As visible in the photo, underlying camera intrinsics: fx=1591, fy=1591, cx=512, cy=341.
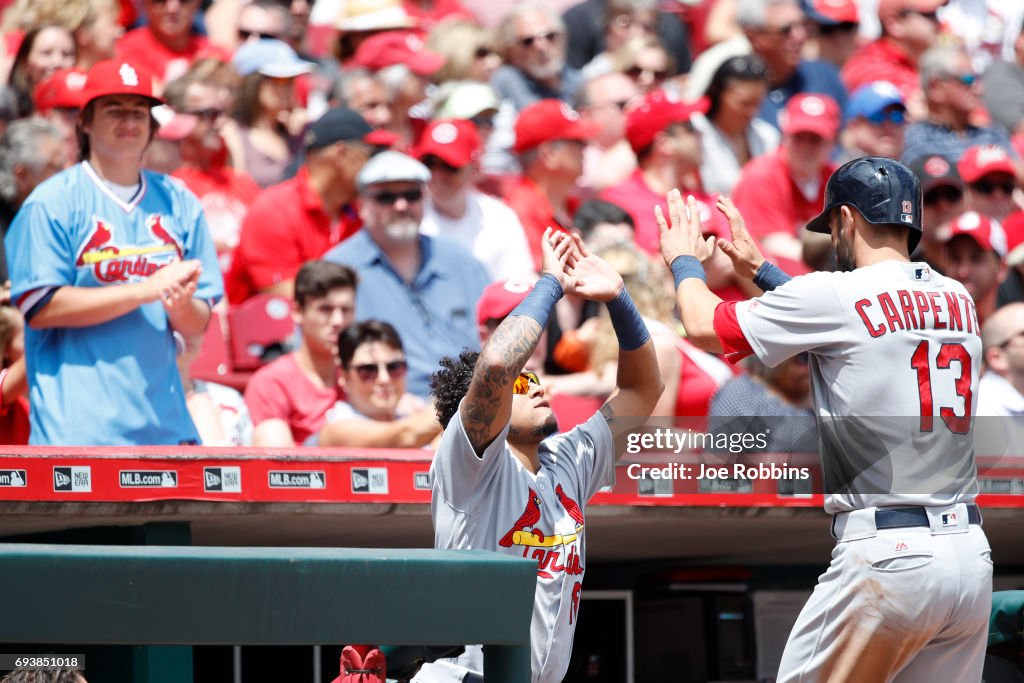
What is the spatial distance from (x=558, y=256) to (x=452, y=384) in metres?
0.45

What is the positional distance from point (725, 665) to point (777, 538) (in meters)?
0.58

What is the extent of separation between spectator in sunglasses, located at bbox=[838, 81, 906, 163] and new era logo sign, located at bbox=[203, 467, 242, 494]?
18.2 ft

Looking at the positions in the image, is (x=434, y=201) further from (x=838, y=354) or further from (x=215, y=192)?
(x=838, y=354)

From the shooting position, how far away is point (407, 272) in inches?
280

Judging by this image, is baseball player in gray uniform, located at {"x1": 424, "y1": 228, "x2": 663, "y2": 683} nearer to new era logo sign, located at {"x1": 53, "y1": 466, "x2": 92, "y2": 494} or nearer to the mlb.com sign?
the mlb.com sign

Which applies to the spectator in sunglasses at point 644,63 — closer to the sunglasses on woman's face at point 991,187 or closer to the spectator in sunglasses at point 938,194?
the spectator in sunglasses at point 938,194

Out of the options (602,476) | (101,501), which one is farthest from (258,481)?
(602,476)

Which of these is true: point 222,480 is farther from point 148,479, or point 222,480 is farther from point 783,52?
point 783,52

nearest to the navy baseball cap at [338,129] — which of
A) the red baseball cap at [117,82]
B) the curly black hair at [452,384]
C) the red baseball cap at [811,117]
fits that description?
the red baseball cap at [117,82]

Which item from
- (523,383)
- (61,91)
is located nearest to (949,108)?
(61,91)

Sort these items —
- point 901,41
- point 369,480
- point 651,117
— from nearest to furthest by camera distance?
point 369,480, point 651,117, point 901,41

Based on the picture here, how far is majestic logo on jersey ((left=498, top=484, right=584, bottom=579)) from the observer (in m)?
4.01

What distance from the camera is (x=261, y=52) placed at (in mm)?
8516

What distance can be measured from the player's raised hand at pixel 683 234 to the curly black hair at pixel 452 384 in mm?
623
